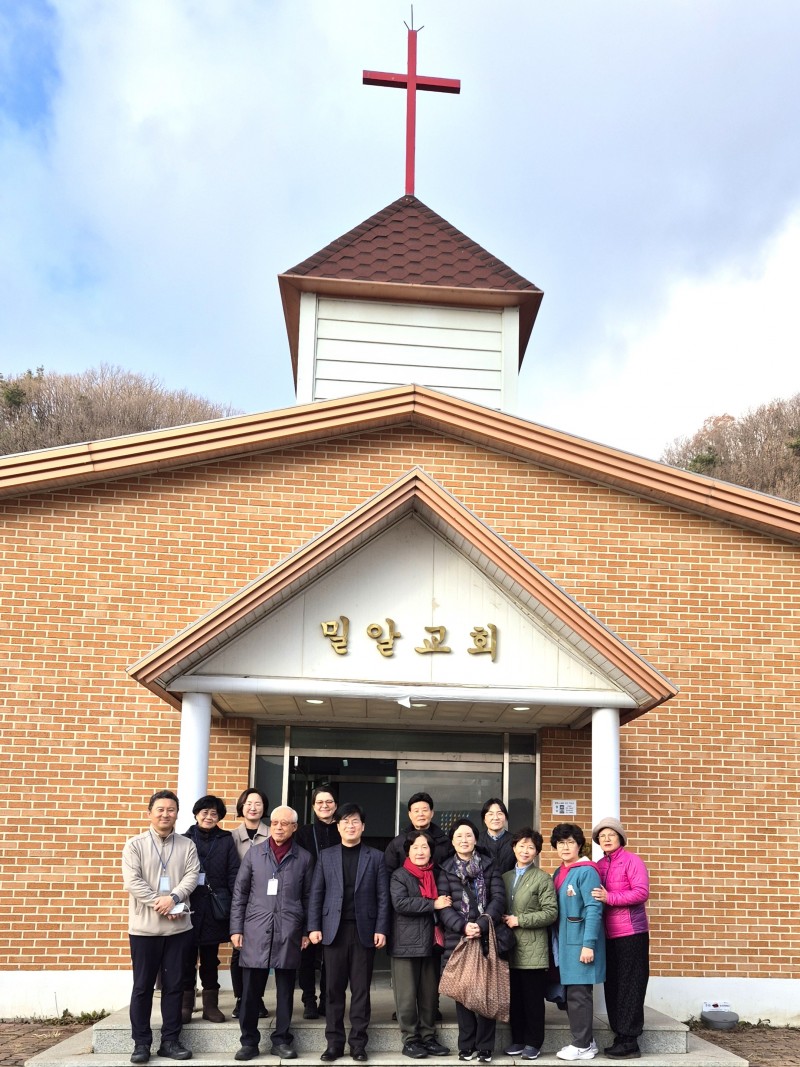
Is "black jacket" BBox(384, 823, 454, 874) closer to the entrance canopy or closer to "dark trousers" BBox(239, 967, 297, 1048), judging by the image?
"dark trousers" BBox(239, 967, 297, 1048)

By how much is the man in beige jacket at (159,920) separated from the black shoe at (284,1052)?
0.59m

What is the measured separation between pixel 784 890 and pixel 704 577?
3136 mm

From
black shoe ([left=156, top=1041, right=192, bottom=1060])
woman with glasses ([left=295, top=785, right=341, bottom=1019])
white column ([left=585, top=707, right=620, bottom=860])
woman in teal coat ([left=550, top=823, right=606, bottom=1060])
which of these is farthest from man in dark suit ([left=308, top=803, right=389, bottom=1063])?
white column ([left=585, top=707, right=620, bottom=860])

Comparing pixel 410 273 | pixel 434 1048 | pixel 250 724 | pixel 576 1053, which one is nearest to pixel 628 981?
pixel 576 1053

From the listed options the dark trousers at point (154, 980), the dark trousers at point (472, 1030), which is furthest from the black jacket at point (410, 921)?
the dark trousers at point (154, 980)

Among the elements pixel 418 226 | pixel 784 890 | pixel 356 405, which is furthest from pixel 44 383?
pixel 784 890

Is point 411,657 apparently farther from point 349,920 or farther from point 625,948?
point 625,948

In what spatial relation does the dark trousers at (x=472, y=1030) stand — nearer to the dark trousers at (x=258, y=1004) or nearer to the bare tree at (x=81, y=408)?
the dark trousers at (x=258, y=1004)

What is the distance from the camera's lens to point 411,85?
1759 cm

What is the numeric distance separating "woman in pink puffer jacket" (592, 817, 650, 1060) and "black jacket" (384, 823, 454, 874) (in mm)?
1137

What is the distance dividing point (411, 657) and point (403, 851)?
1.81 meters

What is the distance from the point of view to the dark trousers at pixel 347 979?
830 centimetres

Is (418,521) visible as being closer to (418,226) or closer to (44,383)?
(418,226)

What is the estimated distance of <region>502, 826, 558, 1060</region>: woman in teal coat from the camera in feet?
27.8
